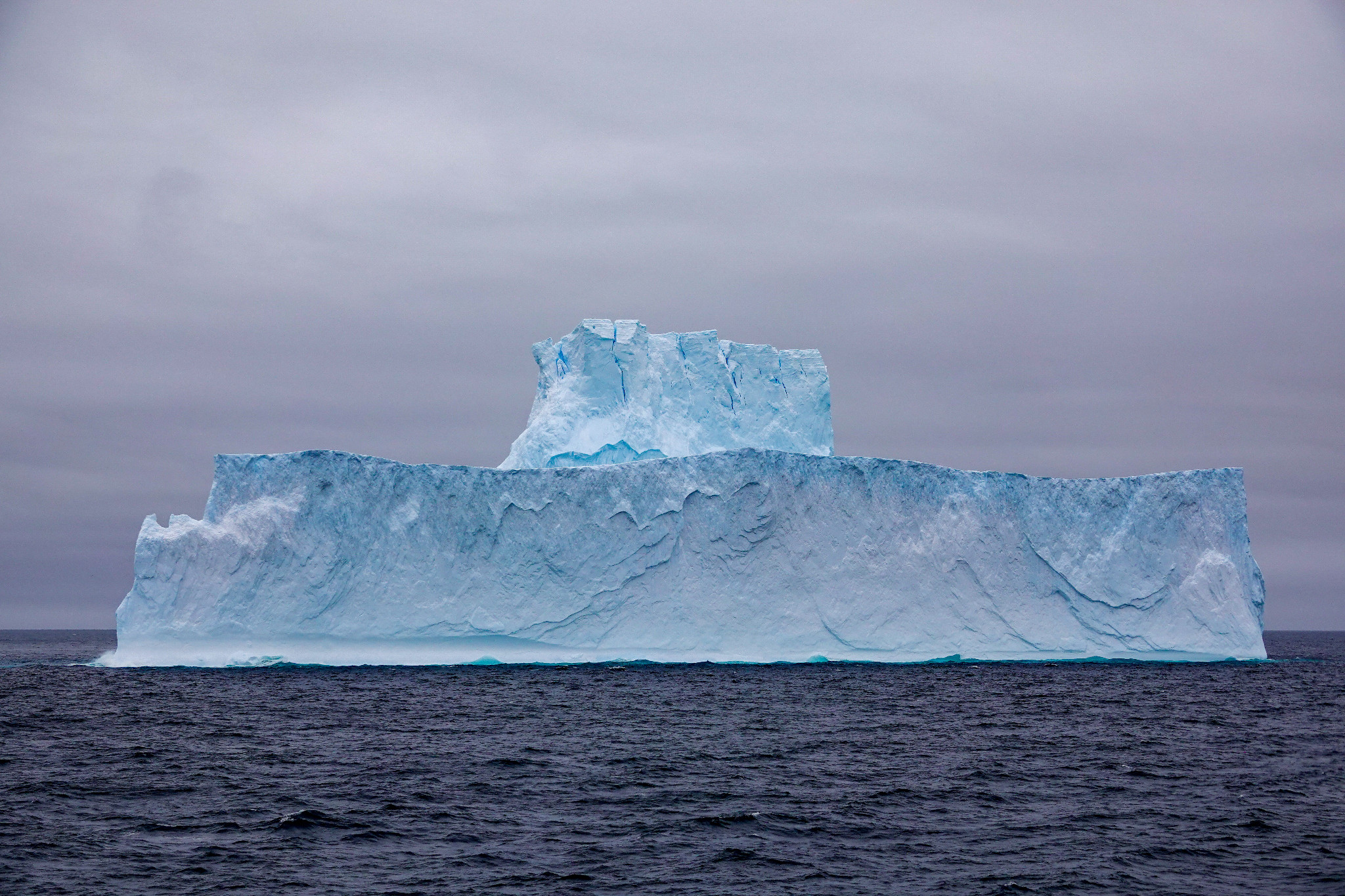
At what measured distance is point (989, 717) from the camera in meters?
15.3

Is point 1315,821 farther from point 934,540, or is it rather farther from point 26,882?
point 934,540

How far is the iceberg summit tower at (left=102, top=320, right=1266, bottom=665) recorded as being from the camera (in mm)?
21188

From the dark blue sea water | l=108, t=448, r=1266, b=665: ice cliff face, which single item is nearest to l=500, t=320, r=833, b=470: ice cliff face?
l=108, t=448, r=1266, b=665: ice cliff face

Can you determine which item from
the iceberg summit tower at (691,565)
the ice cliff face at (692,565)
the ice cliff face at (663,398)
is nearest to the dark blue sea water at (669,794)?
the ice cliff face at (692,565)

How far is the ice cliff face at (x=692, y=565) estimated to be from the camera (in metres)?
21.2

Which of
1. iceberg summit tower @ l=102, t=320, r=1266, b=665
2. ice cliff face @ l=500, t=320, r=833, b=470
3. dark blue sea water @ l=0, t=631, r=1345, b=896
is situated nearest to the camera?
dark blue sea water @ l=0, t=631, r=1345, b=896

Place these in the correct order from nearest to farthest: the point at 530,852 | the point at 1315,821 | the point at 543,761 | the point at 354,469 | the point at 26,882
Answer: the point at 26,882 < the point at 530,852 < the point at 1315,821 < the point at 543,761 < the point at 354,469

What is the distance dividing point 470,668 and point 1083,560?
12.1 metres

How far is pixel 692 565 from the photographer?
2259 centimetres

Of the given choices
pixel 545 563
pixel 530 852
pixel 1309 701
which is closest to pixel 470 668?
pixel 545 563

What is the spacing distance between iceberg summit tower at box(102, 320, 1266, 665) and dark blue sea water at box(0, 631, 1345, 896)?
3.31 meters

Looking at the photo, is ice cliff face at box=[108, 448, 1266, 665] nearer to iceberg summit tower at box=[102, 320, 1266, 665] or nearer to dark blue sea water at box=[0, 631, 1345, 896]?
iceberg summit tower at box=[102, 320, 1266, 665]

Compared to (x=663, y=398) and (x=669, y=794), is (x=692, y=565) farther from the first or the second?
(x=669, y=794)

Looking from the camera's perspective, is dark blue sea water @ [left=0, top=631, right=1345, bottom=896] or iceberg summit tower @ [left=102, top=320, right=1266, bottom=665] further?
iceberg summit tower @ [left=102, top=320, right=1266, bottom=665]
